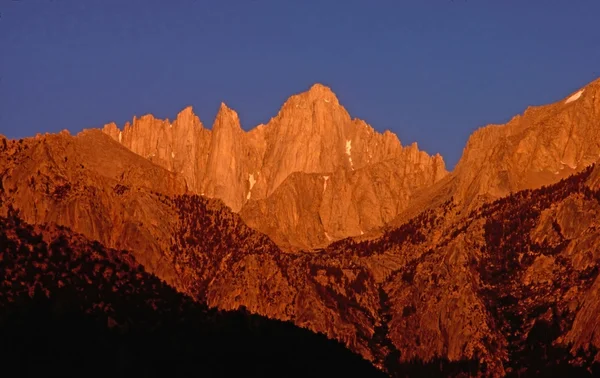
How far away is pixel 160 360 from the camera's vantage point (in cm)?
19412

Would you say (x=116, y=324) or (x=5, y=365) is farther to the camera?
(x=116, y=324)

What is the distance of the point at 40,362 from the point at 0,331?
652cm

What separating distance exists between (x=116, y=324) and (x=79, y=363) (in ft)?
50.7

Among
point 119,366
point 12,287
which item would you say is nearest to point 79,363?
point 119,366

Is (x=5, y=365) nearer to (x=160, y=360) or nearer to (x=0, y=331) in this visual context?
(x=0, y=331)

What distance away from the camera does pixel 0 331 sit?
184 metres

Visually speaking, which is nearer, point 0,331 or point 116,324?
point 0,331

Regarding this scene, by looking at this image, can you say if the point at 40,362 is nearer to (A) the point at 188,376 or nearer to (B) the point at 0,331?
(B) the point at 0,331

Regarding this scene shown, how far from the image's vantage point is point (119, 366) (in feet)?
611

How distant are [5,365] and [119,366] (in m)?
14.1

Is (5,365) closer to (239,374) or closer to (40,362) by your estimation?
(40,362)

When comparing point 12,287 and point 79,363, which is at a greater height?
point 12,287

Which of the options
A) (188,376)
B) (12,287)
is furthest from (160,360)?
(12,287)

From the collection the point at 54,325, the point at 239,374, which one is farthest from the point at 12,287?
the point at 239,374
